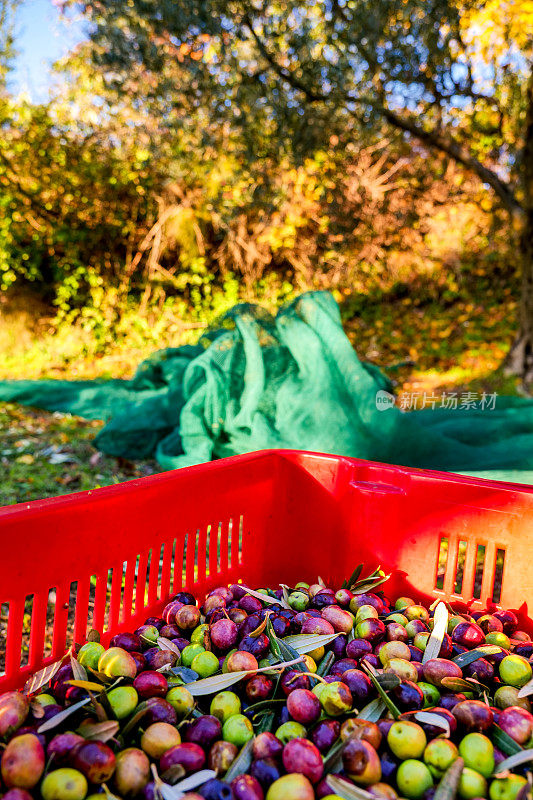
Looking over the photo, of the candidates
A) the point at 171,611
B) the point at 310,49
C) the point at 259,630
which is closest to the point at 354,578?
the point at 259,630

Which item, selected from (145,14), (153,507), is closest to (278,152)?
(145,14)

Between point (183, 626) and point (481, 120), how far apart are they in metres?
7.23

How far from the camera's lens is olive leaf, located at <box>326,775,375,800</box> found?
97 centimetres

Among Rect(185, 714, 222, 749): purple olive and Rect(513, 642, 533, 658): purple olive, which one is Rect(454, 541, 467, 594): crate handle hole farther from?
Rect(185, 714, 222, 749): purple olive

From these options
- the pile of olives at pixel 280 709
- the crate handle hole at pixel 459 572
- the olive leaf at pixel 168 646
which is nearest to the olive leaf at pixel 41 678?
the pile of olives at pixel 280 709

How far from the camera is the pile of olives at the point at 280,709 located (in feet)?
3.31

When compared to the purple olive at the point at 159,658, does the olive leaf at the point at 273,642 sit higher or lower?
higher

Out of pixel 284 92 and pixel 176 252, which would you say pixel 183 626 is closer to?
pixel 284 92

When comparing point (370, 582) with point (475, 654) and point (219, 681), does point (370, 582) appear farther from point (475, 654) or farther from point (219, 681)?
point (219, 681)

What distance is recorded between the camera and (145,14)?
4.31 meters

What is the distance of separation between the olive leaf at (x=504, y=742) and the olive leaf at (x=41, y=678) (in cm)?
91

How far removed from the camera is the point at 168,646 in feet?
4.58

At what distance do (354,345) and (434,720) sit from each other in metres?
6.85

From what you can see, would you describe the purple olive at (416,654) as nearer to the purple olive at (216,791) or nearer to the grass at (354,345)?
the purple olive at (216,791)
